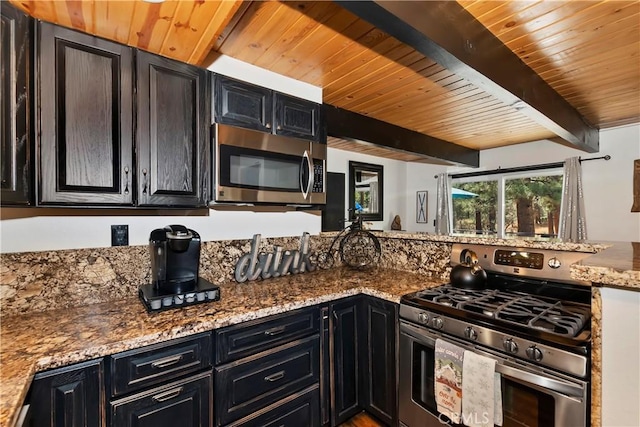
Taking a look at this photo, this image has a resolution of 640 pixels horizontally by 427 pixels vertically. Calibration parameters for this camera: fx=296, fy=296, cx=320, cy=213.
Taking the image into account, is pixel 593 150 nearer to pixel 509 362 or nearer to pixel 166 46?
pixel 509 362

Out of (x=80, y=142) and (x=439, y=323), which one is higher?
(x=80, y=142)

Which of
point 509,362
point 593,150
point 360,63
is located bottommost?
point 509,362

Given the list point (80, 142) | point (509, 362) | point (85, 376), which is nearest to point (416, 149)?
point (509, 362)

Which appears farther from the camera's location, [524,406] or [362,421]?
[362,421]

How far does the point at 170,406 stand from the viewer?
1.25m

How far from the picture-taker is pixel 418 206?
215 inches

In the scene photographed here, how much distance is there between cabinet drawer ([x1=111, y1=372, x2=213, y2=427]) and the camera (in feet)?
3.81

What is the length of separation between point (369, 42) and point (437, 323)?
156cm

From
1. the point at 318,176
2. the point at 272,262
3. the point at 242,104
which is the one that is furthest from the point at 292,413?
the point at 242,104

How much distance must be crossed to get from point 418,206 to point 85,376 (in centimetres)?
519

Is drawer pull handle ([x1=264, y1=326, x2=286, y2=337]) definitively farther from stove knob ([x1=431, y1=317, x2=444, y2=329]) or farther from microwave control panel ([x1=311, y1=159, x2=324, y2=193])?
microwave control panel ([x1=311, y1=159, x2=324, y2=193])

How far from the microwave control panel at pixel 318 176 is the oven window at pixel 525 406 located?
1.44m

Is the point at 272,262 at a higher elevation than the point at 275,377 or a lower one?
higher

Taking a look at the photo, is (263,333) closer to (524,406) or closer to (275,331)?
(275,331)
